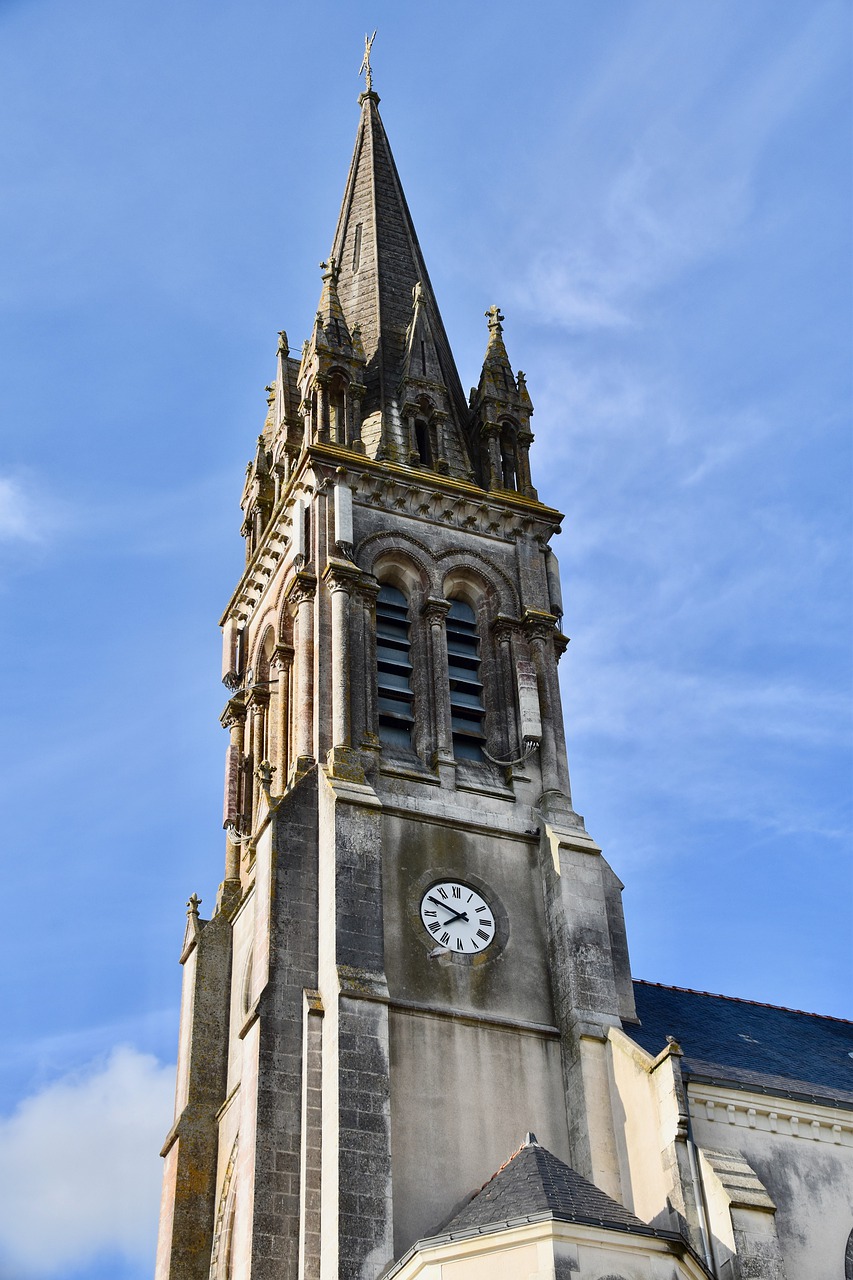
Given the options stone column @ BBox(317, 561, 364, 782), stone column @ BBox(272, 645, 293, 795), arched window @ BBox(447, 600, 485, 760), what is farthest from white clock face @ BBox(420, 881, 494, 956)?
stone column @ BBox(272, 645, 293, 795)

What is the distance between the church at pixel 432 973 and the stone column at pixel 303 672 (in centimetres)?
7

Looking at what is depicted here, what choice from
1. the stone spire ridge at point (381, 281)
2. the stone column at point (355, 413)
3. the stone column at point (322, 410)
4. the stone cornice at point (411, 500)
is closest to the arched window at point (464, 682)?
the stone cornice at point (411, 500)

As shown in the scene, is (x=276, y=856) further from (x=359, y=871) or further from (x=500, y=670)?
(x=500, y=670)

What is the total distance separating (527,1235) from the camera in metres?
→ 19.5

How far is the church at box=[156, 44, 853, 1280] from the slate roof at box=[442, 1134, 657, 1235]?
6 cm

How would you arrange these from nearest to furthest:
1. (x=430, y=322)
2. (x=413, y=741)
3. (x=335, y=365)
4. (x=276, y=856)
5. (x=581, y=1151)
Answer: (x=581, y=1151) → (x=276, y=856) → (x=413, y=741) → (x=335, y=365) → (x=430, y=322)

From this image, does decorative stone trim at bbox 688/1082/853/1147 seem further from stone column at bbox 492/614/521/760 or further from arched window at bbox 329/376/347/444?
arched window at bbox 329/376/347/444

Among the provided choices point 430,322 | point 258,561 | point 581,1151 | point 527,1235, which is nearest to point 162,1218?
point 581,1151

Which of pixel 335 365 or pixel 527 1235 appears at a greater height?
pixel 335 365

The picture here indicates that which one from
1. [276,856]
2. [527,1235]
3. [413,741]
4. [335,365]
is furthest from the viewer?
[335,365]

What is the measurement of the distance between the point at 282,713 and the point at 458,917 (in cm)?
560

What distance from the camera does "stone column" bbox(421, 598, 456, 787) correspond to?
2819 centimetres

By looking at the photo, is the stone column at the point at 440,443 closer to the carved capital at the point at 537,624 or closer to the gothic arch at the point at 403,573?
the gothic arch at the point at 403,573

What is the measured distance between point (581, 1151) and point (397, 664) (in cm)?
885
